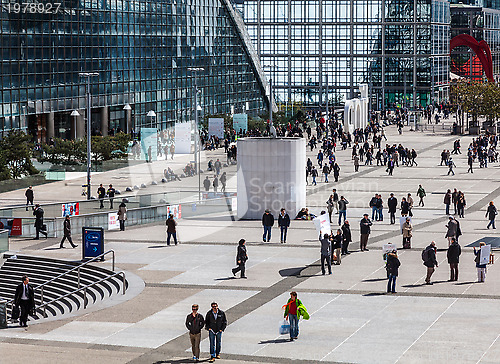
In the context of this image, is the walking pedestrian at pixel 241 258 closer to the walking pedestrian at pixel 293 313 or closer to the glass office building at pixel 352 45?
the walking pedestrian at pixel 293 313

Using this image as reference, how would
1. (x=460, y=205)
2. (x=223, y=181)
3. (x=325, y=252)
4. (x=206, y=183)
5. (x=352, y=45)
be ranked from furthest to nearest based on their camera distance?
1. (x=352, y=45)
2. (x=206, y=183)
3. (x=223, y=181)
4. (x=460, y=205)
5. (x=325, y=252)

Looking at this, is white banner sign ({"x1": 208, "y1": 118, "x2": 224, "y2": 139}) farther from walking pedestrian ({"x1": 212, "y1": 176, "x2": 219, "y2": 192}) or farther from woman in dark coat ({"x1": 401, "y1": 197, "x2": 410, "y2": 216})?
woman in dark coat ({"x1": 401, "y1": 197, "x2": 410, "y2": 216})

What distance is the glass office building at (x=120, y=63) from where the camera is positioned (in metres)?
83.1

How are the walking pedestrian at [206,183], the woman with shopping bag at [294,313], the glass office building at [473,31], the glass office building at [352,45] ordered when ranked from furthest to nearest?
the glass office building at [473,31] → the glass office building at [352,45] → the walking pedestrian at [206,183] → the woman with shopping bag at [294,313]

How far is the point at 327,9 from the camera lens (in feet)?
493

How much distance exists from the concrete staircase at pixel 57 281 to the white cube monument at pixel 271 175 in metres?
11.8

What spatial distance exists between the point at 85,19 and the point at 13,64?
13.5 metres

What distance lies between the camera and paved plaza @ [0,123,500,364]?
2186 cm

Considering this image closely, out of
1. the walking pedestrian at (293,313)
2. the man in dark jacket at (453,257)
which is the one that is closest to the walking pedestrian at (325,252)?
the man in dark jacket at (453,257)

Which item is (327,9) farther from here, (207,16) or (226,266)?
(226,266)

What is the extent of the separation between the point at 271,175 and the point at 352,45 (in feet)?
364

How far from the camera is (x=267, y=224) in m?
36.5

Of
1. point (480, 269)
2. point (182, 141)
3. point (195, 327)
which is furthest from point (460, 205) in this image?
point (182, 141)

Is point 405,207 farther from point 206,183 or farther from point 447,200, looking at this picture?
point 206,183
